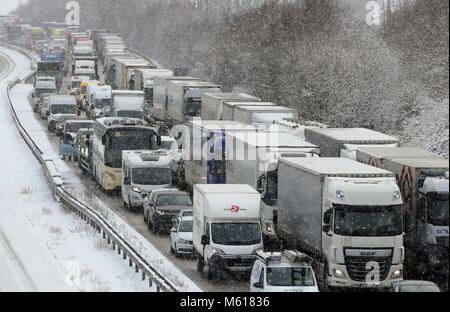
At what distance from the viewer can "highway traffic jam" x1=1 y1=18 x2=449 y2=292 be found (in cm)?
2539

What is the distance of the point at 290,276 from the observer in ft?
78.0

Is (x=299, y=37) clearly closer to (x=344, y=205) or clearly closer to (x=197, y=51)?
(x=197, y=51)

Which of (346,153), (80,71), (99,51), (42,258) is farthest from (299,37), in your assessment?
(99,51)

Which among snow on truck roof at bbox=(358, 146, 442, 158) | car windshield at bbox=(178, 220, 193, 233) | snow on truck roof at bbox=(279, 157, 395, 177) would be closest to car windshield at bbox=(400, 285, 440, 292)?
snow on truck roof at bbox=(279, 157, 395, 177)

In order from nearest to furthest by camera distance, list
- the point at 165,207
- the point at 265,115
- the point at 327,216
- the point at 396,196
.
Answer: the point at 327,216
the point at 396,196
the point at 165,207
the point at 265,115

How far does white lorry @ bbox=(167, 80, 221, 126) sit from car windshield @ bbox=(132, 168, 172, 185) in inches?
714

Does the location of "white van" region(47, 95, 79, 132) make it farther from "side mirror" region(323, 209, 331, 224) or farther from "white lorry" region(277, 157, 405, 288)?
"side mirror" region(323, 209, 331, 224)

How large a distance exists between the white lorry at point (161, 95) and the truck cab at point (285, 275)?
131 ft

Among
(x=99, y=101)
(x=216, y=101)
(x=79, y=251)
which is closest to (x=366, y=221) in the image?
(x=79, y=251)

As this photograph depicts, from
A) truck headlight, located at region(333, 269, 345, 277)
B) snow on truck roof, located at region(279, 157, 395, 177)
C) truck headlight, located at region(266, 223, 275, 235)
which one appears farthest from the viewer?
truck headlight, located at region(266, 223, 275, 235)

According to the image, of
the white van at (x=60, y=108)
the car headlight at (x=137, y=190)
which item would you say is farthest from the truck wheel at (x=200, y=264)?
the white van at (x=60, y=108)

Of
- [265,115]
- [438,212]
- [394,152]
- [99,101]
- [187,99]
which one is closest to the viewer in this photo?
[438,212]

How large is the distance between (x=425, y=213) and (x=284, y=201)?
419cm

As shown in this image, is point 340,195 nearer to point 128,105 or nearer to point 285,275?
point 285,275
